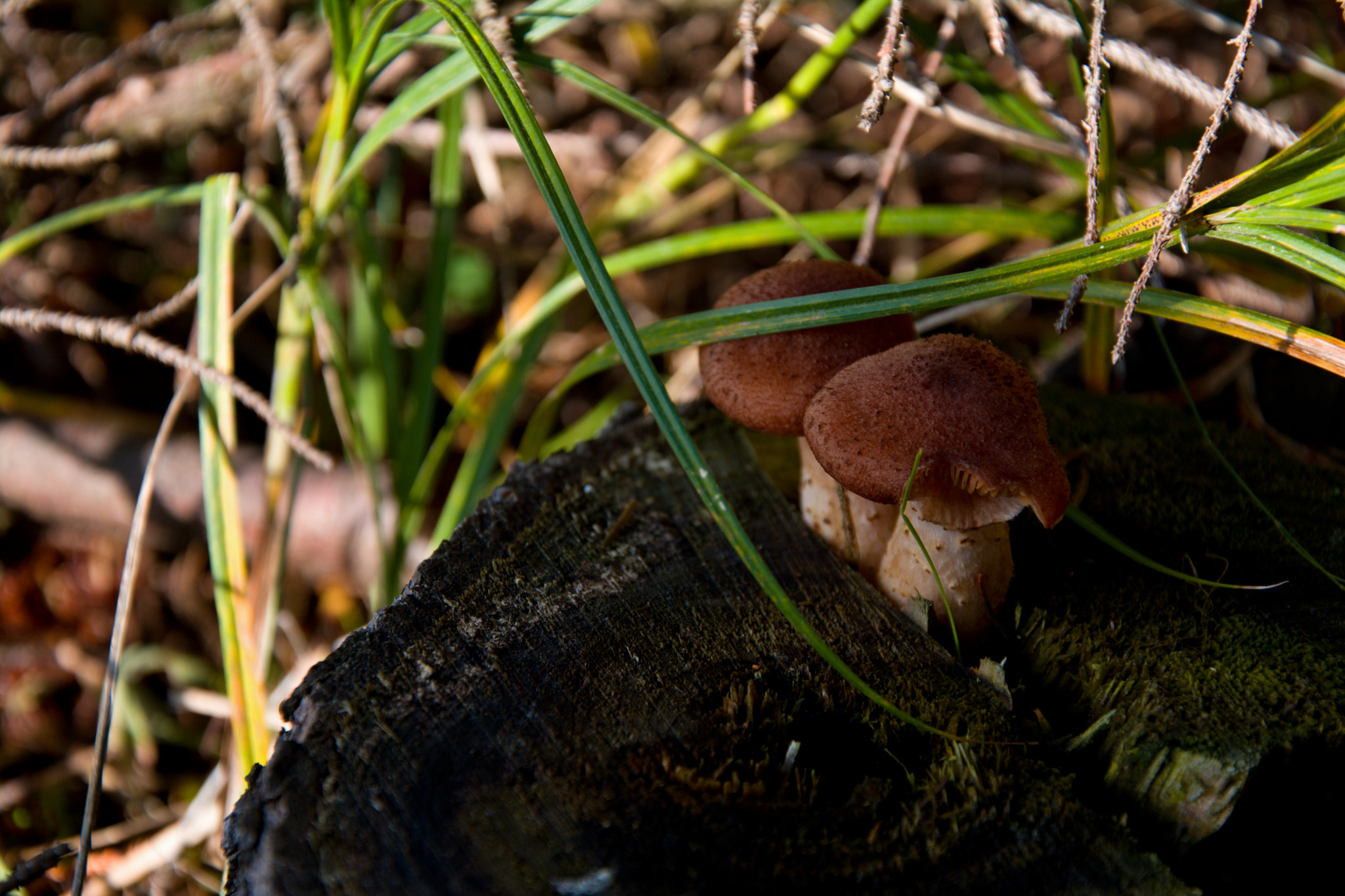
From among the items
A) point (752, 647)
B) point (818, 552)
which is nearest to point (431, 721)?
point (752, 647)

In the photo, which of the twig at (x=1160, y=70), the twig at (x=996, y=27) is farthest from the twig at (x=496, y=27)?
the twig at (x=1160, y=70)

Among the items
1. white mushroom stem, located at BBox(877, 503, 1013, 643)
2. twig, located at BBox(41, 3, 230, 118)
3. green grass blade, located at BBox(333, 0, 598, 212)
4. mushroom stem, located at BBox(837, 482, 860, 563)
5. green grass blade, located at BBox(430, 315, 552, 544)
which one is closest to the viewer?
white mushroom stem, located at BBox(877, 503, 1013, 643)

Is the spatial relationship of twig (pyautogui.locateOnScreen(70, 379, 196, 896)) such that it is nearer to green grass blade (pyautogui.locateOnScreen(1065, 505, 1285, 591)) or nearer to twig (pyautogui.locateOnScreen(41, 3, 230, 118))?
twig (pyautogui.locateOnScreen(41, 3, 230, 118))

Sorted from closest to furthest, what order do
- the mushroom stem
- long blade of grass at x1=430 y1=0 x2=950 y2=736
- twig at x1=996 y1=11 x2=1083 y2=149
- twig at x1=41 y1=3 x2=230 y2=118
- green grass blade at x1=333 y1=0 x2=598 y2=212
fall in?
long blade of grass at x1=430 y1=0 x2=950 y2=736
the mushroom stem
green grass blade at x1=333 y1=0 x2=598 y2=212
twig at x1=996 y1=11 x2=1083 y2=149
twig at x1=41 y1=3 x2=230 y2=118

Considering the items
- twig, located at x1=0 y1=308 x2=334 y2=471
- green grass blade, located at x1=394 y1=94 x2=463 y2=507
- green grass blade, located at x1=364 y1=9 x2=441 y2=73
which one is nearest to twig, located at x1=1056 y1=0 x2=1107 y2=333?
green grass blade, located at x1=364 y1=9 x2=441 y2=73

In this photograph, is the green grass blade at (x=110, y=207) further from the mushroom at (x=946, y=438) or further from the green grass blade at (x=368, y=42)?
the mushroom at (x=946, y=438)

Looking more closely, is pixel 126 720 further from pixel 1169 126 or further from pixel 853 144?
pixel 1169 126

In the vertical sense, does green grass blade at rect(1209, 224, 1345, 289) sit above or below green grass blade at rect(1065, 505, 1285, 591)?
above
